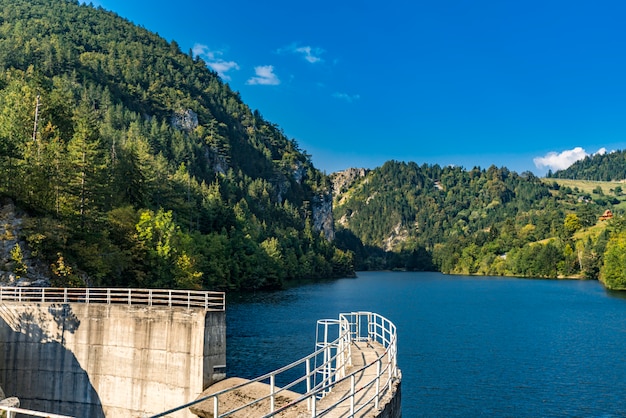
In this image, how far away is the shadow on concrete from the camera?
3303cm

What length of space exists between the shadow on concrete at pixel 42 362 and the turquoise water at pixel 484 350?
14499 millimetres

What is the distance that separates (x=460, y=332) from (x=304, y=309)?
2930 centimetres

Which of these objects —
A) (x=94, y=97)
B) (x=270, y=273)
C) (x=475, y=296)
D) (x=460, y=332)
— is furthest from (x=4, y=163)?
(x=94, y=97)

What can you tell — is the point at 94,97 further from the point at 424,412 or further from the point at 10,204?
the point at 424,412

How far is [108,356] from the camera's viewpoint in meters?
32.5

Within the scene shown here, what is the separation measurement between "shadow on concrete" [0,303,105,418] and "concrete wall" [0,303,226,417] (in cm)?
6

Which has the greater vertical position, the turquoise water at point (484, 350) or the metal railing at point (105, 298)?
the metal railing at point (105, 298)

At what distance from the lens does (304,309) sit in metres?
89.6

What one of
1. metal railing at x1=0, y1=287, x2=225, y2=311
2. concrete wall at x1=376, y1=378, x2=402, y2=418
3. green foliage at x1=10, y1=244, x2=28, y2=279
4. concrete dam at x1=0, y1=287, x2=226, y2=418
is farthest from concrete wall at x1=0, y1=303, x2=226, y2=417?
green foliage at x1=10, y1=244, x2=28, y2=279

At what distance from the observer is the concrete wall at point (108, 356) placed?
29.5 m

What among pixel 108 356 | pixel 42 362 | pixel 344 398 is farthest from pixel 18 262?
pixel 344 398

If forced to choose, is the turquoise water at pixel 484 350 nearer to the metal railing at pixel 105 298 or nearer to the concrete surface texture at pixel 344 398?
the metal railing at pixel 105 298

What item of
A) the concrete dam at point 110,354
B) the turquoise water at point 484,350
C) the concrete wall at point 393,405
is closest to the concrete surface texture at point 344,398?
the concrete wall at point 393,405

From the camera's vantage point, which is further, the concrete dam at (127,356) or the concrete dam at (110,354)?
the concrete dam at (110,354)
